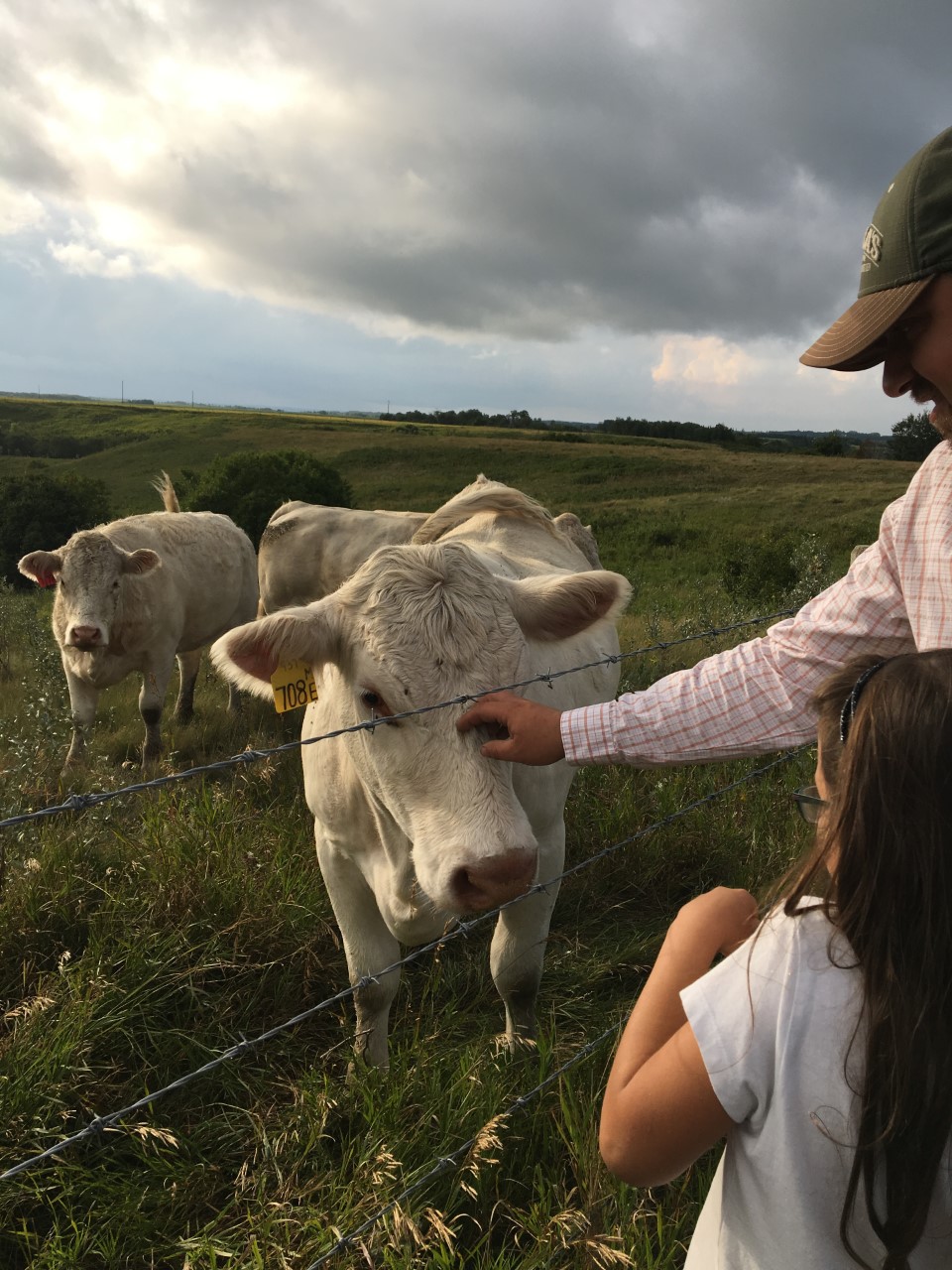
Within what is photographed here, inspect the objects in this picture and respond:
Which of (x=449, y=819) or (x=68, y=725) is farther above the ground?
(x=449, y=819)

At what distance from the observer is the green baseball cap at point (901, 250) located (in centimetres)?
158

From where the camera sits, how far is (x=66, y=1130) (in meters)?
2.53

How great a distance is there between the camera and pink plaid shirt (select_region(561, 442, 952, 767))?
2033 millimetres

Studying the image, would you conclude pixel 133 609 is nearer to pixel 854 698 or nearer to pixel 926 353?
pixel 926 353

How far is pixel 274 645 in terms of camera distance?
8.40 feet

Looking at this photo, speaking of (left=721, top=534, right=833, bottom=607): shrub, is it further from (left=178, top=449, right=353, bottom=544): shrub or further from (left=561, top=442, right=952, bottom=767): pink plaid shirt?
(left=178, top=449, right=353, bottom=544): shrub

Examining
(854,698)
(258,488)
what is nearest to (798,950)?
(854,698)

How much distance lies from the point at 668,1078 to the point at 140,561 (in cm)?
746

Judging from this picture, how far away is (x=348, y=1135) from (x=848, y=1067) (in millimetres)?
1907

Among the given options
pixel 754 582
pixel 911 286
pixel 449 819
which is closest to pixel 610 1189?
pixel 449 819

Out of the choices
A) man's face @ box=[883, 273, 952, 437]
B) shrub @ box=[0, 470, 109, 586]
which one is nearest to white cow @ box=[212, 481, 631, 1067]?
man's face @ box=[883, 273, 952, 437]

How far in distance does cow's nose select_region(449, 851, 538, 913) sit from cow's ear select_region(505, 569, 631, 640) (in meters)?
0.93

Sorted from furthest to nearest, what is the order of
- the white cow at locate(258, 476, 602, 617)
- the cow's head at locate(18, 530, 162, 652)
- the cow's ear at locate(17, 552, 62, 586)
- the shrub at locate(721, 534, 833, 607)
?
the shrub at locate(721, 534, 833, 607), the white cow at locate(258, 476, 602, 617), the cow's ear at locate(17, 552, 62, 586), the cow's head at locate(18, 530, 162, 652)

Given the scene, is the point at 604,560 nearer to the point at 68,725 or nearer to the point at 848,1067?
the point at 68,725
